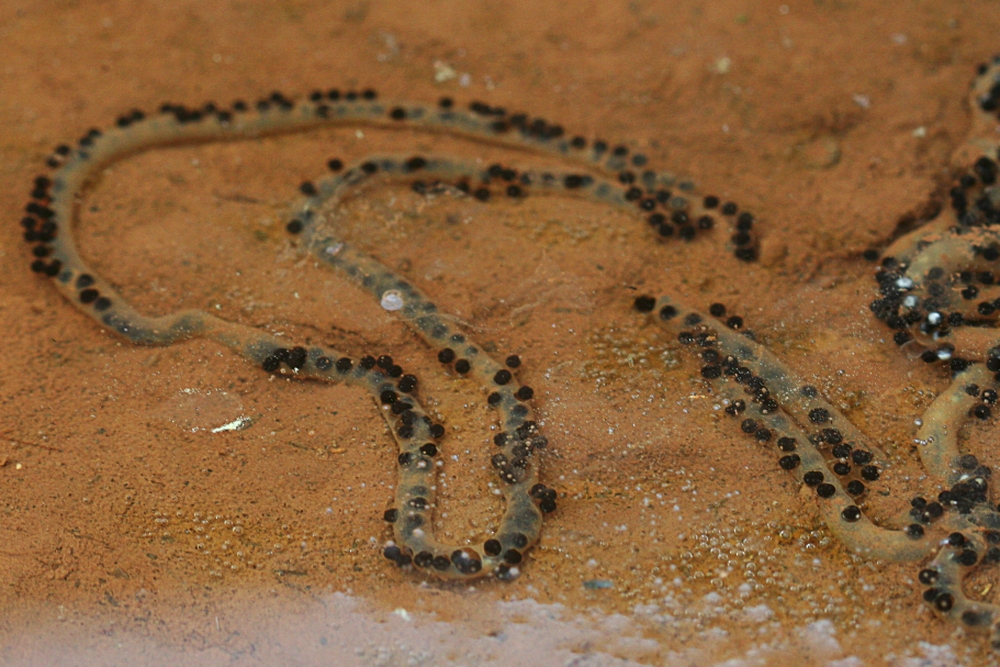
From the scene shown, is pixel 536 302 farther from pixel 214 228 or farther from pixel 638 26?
pixel 638 26

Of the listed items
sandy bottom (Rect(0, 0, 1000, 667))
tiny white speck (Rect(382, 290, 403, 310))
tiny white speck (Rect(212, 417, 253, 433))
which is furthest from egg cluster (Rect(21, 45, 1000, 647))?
tiny white speck (Rect(212, 417, 253, 433))

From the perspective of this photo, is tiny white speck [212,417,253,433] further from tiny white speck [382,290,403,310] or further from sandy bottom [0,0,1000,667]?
tiny white speck [382,290,403,310]

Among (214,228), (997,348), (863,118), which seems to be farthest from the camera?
(863,118)

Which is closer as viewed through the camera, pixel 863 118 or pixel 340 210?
pixel 340 210

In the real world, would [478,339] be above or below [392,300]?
below

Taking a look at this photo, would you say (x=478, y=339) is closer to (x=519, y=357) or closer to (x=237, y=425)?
(x=519, y=357)

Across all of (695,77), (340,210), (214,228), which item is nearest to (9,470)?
(214,228)

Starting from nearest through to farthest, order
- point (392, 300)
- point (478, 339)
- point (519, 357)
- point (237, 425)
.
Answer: point (237, 425) → point (519, 357) → point (478, 339) → point (392, 300)

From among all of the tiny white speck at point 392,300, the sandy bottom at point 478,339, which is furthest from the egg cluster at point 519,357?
the sandy bottom at point 478,339

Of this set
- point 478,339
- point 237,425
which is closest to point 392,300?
point 478,339
